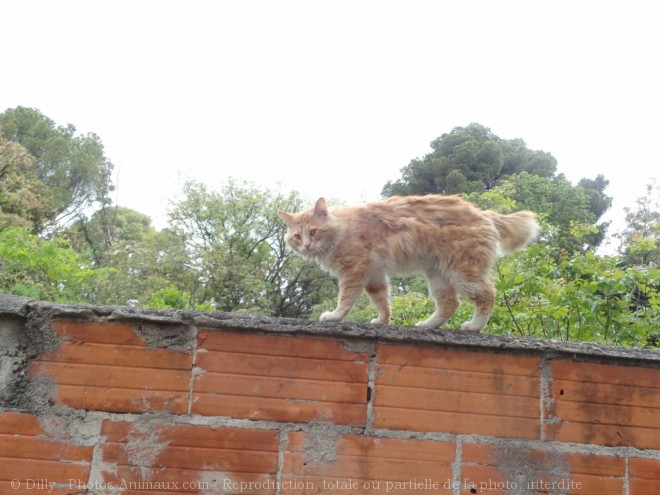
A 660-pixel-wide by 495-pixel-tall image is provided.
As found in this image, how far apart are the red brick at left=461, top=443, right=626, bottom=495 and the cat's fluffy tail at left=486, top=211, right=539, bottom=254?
1183mm

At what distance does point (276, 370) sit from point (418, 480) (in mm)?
534

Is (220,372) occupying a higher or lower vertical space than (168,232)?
lower

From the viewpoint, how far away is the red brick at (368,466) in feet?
5.42

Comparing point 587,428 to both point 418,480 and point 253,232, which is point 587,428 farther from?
point 253,232

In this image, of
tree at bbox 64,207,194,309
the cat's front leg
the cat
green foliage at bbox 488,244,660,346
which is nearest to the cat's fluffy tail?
the cat

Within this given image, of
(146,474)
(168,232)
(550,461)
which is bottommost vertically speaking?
(146,474)

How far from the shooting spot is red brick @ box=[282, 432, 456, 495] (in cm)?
165

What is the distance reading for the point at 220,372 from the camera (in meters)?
1.71

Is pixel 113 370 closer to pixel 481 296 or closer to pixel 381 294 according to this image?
pixel 381 294

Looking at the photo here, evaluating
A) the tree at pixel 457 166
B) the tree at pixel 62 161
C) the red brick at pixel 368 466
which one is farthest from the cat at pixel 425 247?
the tree at pixel 62 161

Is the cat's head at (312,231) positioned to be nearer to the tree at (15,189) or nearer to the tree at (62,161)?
the tree at (15,189)

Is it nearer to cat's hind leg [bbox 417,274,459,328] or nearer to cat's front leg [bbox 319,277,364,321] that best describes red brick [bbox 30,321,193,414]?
cat's front leg [bbox 319,277,364,321]

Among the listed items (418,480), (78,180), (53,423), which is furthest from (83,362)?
(78,180)

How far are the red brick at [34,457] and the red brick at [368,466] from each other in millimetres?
597
